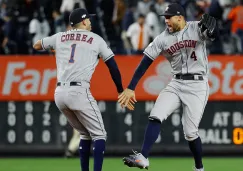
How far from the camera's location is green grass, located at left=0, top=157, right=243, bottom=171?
525 inches

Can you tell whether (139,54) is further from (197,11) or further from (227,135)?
(197,11)

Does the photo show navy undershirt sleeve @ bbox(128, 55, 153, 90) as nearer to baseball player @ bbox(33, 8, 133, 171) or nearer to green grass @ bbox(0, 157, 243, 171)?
baseball player @ bbox(33, 8, 133, 171)

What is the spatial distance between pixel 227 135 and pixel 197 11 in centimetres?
566

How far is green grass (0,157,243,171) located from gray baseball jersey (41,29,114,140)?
2648 mm

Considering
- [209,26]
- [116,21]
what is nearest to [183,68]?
[209,26]

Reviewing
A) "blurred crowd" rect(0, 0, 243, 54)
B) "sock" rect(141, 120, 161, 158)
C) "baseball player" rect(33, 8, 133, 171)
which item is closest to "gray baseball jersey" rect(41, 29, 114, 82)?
"baseball player" rect(33, 8, 133, 171)

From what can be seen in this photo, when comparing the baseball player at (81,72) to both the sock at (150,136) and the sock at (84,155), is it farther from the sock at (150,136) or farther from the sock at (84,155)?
the sock at (150,136)

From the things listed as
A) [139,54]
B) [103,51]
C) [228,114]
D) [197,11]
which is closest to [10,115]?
[139,54]

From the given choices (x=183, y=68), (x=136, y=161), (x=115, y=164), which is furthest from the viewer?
(x=115, y=164)

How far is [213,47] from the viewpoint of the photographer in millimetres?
18812

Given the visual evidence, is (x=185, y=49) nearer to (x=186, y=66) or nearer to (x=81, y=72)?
(x=186, y=66)

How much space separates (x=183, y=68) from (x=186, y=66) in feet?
0.19

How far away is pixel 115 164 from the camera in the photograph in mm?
14305

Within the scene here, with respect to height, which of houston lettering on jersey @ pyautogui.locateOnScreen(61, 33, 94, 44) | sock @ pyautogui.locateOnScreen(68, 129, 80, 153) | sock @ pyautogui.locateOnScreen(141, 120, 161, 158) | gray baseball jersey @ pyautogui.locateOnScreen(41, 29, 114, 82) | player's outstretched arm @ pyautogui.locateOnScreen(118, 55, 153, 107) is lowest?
sock @ pyautogui.locateOnScreen(68, 129, 80, 153)
